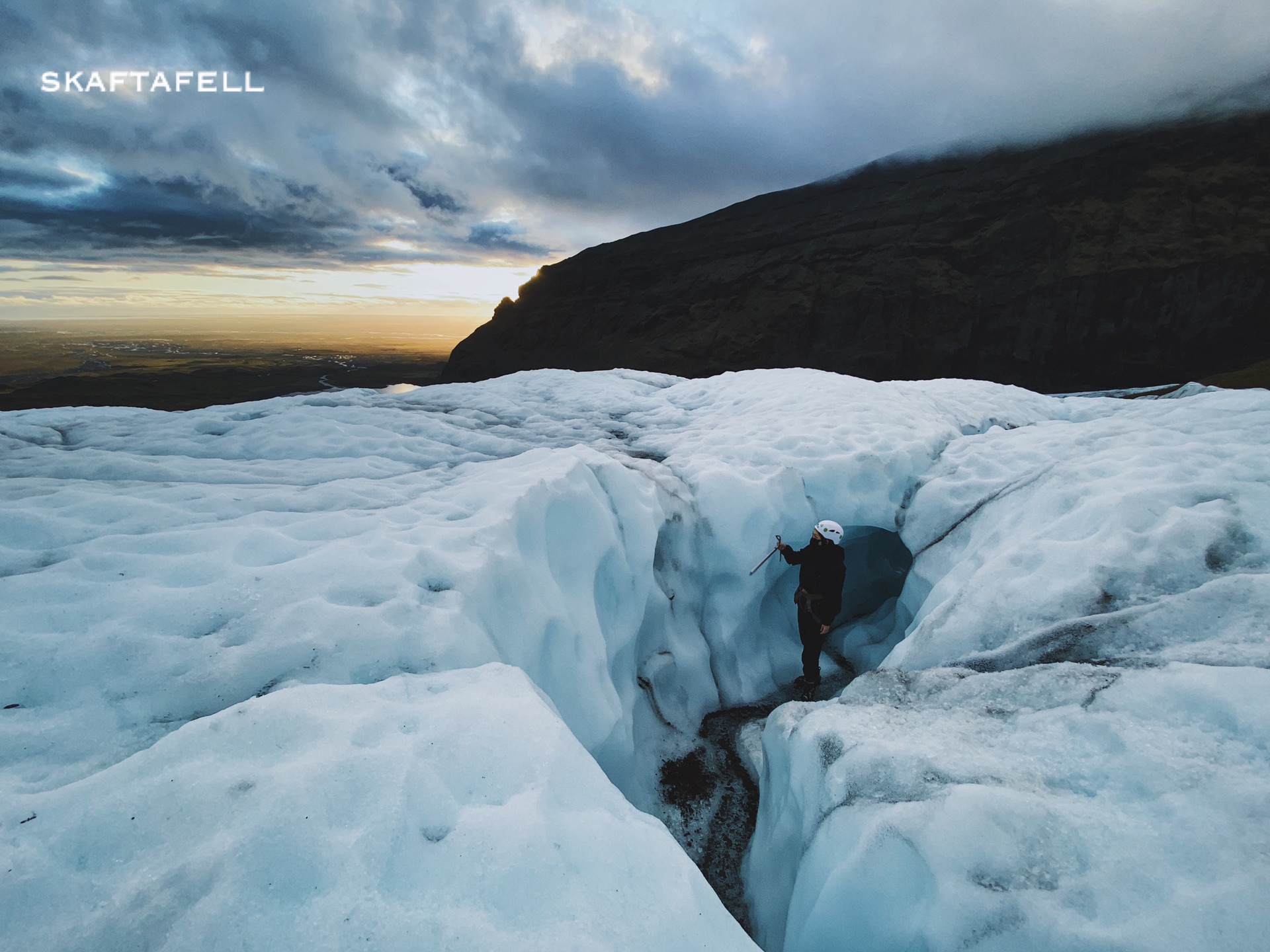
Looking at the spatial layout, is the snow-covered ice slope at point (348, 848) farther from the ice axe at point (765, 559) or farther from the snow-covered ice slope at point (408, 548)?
the ice axe at point (765, 559)

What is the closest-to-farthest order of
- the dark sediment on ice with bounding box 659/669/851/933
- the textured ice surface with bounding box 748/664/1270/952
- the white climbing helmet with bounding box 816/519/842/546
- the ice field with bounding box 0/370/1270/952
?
the ice field with bounding box 0/370/1270/952
the textured ice surface with bounding box 748/664/1270/952
the dark sediment on ice with bounding box 659/669/851/933
the white climbing helmet with bounding box 816/519/842/546

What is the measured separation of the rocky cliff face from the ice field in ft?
110

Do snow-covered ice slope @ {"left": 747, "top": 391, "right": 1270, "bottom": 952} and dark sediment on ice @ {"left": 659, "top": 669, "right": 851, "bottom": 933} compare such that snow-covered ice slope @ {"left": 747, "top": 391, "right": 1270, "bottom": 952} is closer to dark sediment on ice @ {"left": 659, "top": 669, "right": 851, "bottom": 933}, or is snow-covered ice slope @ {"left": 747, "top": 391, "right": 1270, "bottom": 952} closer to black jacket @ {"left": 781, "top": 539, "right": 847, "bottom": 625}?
dark sediment on ice @ {"left": 659, "top": 669, "right": 851, "bottom": 933}

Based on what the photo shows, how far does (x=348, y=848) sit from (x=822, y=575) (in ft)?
16.6

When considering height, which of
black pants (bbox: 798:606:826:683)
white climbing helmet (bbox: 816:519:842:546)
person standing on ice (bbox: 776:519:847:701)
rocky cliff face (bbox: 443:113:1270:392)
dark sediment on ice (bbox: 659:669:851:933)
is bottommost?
dark sediment on ice (bbox: 659:669:851:933)

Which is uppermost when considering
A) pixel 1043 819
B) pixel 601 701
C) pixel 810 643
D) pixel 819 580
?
pixel 1043 819

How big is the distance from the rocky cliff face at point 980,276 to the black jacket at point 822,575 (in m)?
33.8

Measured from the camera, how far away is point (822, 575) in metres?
5.89

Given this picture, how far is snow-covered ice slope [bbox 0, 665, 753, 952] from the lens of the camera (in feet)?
5.52

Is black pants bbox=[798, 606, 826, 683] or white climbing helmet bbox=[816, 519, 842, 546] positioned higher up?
white climbing helmet bbox=[816, 519, 842, 546]

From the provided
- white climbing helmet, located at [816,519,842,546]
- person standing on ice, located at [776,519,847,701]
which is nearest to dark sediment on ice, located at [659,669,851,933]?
person standing on ice, located at [776,519,847,701]

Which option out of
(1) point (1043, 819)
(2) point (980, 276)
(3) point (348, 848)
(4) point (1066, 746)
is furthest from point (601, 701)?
(2) point (980, 276)

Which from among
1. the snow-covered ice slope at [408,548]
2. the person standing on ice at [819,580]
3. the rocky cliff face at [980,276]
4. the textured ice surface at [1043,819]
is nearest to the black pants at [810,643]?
the person standing on ice at [819,580]

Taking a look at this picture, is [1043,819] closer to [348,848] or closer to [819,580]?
[348,848]
